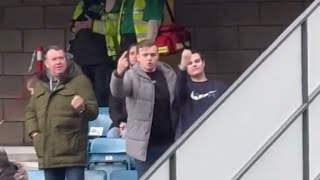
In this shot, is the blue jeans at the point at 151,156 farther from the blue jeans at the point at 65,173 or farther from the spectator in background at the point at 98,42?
the spectator in background at the point at 98,42

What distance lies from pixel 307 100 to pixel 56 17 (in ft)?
19.6

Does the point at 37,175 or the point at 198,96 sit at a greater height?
the point at 198,96

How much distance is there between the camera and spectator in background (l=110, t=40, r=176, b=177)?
885 centimetres

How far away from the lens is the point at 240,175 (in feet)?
23.1

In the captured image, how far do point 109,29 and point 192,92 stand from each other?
2623mm

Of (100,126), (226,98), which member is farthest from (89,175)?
(226,98)

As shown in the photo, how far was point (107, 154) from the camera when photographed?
10.0 m

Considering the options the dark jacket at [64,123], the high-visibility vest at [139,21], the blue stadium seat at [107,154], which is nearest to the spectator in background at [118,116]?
the blue stadium seat at [107,154]

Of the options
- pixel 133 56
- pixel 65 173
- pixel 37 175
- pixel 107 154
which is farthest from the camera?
pixel 107 154

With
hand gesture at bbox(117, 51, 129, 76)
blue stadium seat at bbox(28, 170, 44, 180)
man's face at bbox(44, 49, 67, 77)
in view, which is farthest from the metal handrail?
blue stadium seat at bbox(28, 170, 44, 180)

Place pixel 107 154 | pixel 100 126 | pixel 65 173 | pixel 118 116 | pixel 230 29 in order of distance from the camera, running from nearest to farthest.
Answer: pixel 65 173 → pixel 118 116 → pixel 107 154 → pixel 100 126 → pixel 230 29

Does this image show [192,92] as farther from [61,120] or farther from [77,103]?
[61,120]

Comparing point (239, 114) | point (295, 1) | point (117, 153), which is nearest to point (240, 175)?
point (239, 114)

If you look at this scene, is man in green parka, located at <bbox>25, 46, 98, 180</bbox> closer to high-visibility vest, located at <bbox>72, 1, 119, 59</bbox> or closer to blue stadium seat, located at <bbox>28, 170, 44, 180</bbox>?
blue stadium seat, located at <bbox>28, 170, 44, 180</bbox>
